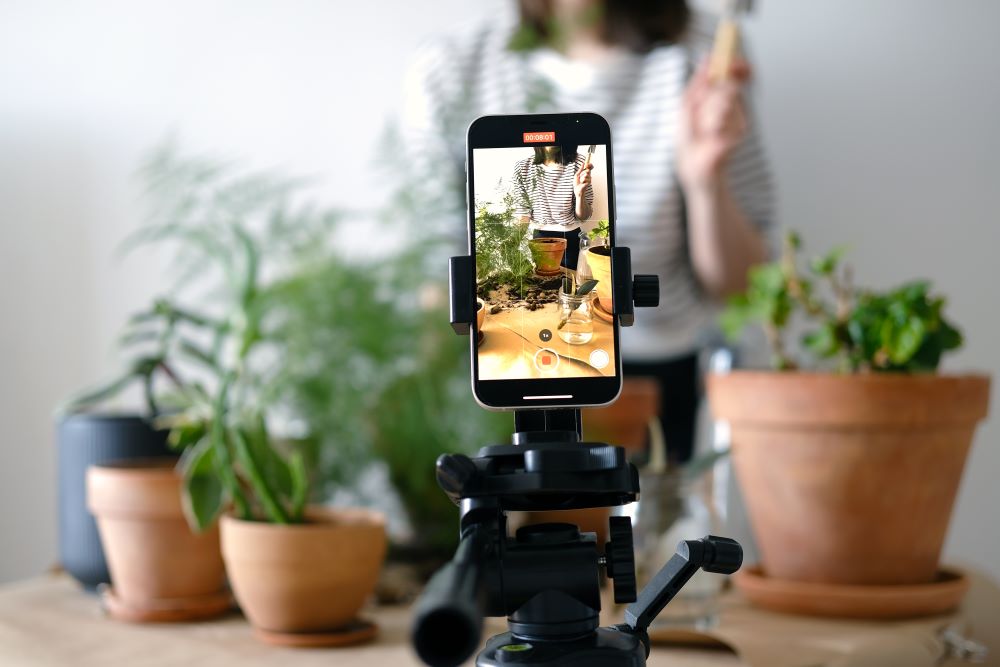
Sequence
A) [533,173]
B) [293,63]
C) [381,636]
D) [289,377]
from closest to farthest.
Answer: [533,173] → [381,636] → [289,377] → [293,63]

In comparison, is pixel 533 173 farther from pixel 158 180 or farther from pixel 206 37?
pixel 206 37

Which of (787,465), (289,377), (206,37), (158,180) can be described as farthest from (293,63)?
(787,465)

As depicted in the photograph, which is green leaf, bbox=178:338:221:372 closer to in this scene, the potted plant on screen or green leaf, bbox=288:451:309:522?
the potted plant on screen

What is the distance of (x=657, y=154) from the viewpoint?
121 cm

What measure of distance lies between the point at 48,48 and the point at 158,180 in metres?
0.89

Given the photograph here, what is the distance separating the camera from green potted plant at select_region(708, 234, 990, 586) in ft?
2.11

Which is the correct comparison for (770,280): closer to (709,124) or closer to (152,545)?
(709,124)

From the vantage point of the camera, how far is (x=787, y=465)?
2.20ft

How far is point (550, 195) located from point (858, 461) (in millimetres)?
393

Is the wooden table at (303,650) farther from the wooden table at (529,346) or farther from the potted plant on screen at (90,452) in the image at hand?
the wooden table at (529,346)

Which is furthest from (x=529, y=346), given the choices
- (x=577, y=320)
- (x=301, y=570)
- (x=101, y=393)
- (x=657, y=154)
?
(x=657, y=154)

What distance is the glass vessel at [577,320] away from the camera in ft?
1.19

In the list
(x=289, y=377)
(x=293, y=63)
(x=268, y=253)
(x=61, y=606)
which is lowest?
(x=61, y=606)

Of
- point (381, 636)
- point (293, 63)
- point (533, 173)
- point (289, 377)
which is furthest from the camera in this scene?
point (293, 63)
